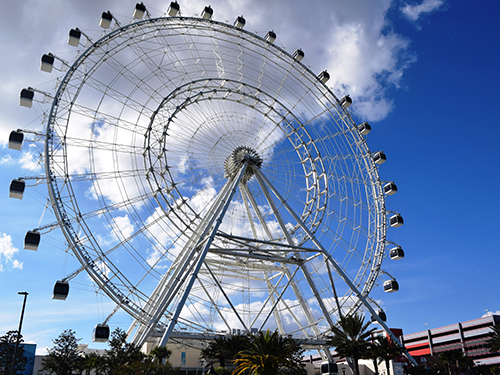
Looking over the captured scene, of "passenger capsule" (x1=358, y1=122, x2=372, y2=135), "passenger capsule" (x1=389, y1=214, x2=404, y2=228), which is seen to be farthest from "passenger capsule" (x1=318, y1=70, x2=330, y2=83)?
"passenger capsule" (x1=389, y1=214, x2=404, y2=228)

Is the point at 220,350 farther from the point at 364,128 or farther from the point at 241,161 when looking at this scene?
the point at 364,128

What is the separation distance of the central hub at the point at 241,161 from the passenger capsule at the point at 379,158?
15.0 meters

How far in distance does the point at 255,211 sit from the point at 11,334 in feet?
71.4

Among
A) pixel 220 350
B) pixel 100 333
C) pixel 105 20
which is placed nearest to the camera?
pixel 100 333

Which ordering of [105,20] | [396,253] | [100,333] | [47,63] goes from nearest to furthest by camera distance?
[100,333] → [47,63] → [105,20] → [396,253]

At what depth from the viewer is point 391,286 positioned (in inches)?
1716

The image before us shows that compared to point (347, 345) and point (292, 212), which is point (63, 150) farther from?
point (347, 345)

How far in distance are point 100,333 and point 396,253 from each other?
30.3 meters

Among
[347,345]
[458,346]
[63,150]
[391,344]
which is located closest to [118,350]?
[63,150]

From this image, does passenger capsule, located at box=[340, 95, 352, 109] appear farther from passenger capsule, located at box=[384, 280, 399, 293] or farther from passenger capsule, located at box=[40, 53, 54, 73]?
passenger capsule, located at box=[40, 53, 54, 73]

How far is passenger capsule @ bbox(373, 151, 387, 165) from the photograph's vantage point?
4719 centimetres

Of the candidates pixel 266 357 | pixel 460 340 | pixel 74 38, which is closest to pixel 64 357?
pixel 266 357

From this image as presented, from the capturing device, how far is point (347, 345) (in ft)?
108

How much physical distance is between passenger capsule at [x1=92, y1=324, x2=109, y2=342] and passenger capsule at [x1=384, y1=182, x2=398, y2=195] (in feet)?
105
